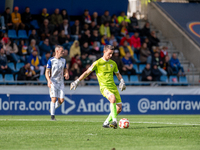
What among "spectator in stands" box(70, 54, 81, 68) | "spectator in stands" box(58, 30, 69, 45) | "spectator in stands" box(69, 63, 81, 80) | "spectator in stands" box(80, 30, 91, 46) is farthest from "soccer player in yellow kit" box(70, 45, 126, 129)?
"spectator in stands" box(80, 30, 91, 46)

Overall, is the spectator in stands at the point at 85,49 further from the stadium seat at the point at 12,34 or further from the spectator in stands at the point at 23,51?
the stadium seat at the point at 12,34

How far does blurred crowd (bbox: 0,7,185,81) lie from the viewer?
18438mm

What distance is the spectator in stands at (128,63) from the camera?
19.8 metres

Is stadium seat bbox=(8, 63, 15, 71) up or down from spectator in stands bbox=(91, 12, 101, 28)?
down

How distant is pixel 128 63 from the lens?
66.3 ft

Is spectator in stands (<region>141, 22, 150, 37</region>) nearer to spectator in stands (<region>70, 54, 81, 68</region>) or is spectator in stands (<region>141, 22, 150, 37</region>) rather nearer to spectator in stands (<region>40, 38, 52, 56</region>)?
spectator in stands (<region>70, 54, 81, 68</region>)

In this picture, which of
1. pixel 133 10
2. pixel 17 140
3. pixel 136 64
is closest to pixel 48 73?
pixel 17 140

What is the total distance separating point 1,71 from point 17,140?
456 inches

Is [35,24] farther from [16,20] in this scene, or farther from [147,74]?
[147,74]

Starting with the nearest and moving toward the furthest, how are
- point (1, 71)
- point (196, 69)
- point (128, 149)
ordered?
point (128, 149)
point (1, 71)
point (196, 69)

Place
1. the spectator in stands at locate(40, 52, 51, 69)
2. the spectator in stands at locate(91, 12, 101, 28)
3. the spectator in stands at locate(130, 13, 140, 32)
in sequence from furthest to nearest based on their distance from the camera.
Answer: the spectator in stands at locate(130, 13, 140, 32), the spectator in stands at locate(91, 12, 101, 28), the spectator in stands at locate(40, 52, 51, 69)

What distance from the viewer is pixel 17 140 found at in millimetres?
6461

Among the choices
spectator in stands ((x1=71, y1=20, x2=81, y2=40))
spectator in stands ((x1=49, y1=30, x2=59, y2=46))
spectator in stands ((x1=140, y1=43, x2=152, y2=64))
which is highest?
spectator in stands ((x1=71, y1=20, x2=81, y2=40))

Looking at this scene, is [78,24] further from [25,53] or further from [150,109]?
[150,109]
